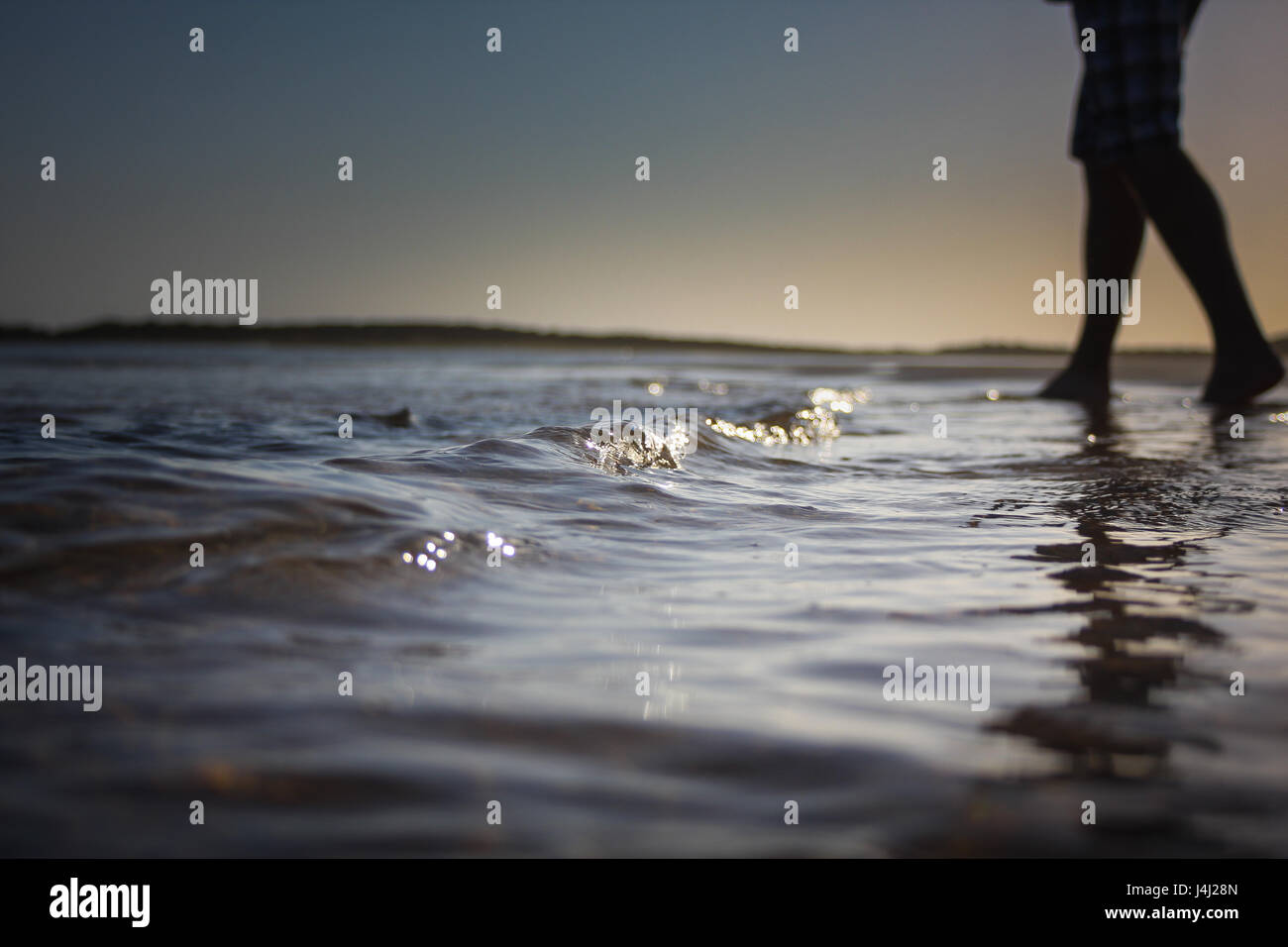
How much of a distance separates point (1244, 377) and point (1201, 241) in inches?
44.9

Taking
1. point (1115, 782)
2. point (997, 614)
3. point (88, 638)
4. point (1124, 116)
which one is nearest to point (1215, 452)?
point (1124, 116)

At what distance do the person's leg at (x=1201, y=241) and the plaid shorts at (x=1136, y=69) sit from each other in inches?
6.5

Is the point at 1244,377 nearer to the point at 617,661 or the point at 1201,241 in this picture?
the point at 1201,241

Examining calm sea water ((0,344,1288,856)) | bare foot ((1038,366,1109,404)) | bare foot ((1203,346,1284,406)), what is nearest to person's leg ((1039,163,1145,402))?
bare foot ((1038,366,1109,404))

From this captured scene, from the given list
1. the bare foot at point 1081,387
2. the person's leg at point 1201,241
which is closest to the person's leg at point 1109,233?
the person's leg at point 1201,241

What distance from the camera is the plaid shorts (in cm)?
591

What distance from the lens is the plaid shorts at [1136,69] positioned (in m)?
5.91

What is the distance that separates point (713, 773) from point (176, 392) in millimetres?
9430

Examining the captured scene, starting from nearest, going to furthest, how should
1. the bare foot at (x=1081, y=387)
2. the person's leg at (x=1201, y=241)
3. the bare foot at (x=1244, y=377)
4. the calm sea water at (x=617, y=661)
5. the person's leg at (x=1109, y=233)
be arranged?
the calm sea water at (x=617, y=661) → the person's leg at (x=1201, y=241) → the bare foot at (x=1244, y=377) → the person's leg at (x=1109, y=233) → the bare foot at (x=1081, y=387)

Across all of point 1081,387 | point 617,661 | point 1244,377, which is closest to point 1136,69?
point 1244,377

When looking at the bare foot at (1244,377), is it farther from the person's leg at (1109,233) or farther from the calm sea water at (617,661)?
the calm sea water at (617,661)

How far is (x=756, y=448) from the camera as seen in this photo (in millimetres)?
5195

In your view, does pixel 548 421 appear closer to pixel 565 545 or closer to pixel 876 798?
pixel 565 545
